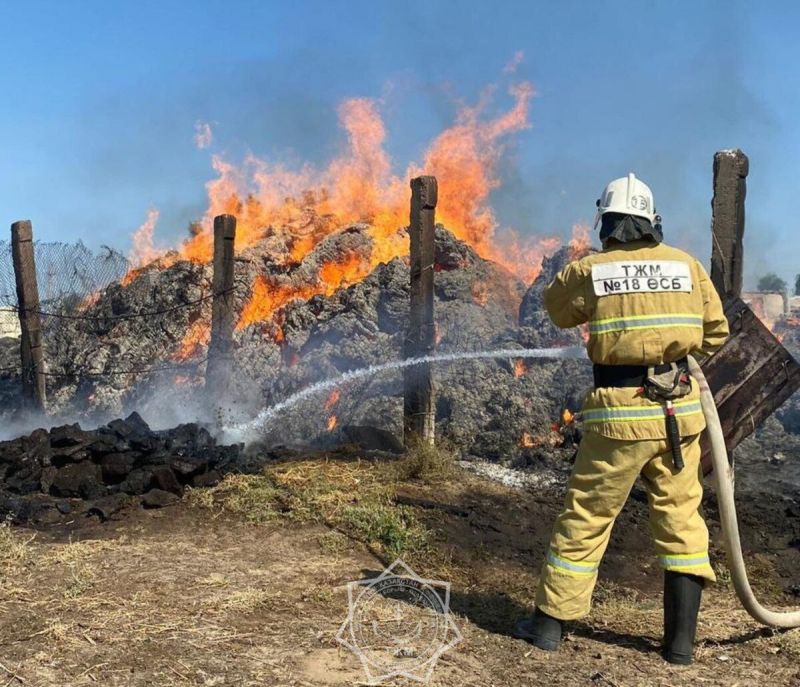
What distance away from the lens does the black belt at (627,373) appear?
3.69 meters

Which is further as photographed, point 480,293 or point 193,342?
point 480,293

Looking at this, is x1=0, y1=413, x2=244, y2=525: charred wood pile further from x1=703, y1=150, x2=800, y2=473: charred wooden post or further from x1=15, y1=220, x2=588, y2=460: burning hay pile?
x1=703, y1=150, x2=800, y2=473: charred wooden post

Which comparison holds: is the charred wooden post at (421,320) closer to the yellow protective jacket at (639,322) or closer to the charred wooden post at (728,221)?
the charred wooden post at (728,221)

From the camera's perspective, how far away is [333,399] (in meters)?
12.3

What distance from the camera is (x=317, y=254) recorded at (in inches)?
636

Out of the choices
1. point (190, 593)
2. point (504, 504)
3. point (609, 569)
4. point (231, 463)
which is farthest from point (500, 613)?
point (231, 463)

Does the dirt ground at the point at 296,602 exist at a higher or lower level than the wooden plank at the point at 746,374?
lower

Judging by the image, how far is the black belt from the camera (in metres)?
3.69

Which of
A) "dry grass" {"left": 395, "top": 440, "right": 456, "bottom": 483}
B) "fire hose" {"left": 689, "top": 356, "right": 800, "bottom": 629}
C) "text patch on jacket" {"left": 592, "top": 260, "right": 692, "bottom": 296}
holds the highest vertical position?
"text patch on jacket" {"left": 592, "top": 260, "right": 692, "bottom": 296}

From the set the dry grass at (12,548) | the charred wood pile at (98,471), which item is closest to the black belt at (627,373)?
the dry grass at (12,548)

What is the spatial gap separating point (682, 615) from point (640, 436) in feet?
2.95

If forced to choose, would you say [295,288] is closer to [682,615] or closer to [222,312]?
[222,312]

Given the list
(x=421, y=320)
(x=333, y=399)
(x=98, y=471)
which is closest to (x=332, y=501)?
(x=98, y=471)

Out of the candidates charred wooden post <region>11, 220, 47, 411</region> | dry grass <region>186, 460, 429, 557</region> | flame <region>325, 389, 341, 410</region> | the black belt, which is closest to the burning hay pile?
flame <region>325, 389, 341, 410</region>
